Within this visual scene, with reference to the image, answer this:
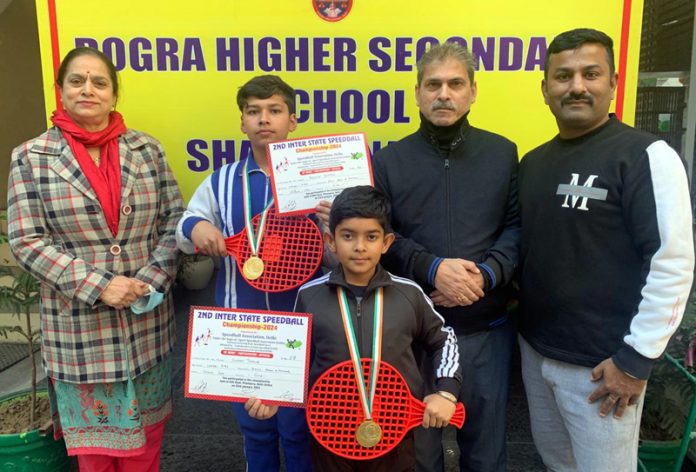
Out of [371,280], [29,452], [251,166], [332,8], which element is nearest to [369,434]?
[371,280]

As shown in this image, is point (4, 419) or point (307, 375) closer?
point (307, 375)

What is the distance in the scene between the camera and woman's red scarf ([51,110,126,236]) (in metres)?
2.09

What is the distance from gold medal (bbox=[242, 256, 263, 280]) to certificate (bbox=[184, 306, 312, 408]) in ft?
0.90

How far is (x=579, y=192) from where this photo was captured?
1.80 m

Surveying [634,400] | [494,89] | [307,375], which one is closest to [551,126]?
[494,89]

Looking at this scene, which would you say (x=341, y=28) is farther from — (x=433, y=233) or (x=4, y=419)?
(x=4, y=419)

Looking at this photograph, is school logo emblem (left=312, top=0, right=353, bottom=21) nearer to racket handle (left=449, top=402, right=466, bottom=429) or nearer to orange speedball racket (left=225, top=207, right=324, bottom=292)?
orange speedball racket (left=225, top=207, right=324, bottom=292)

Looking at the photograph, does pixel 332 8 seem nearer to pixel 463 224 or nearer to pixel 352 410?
pixel 463 224

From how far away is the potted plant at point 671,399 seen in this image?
8.10 feet

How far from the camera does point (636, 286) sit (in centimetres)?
175

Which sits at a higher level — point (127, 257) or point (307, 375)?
point (127, 257)

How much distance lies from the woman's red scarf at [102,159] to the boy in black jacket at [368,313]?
2.82 feet

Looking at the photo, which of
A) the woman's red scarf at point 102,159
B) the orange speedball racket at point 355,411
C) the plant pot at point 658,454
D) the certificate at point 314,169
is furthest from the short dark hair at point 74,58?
the plant pot at point 658,454

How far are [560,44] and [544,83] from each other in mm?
151
